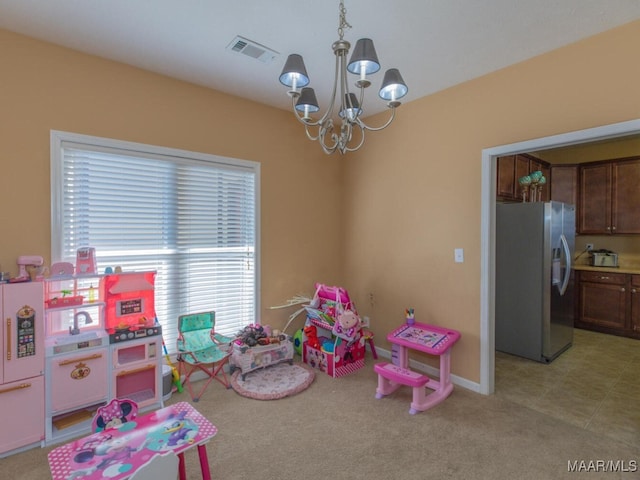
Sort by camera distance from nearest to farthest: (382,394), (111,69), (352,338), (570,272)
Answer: (111,69)
(382,394)
(352,338)
(570,272)

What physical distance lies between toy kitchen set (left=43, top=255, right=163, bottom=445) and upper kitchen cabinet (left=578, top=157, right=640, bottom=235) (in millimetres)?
5853

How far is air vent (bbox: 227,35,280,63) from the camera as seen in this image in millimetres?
2373

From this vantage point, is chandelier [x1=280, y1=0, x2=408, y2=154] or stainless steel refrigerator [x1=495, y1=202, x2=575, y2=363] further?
stainless steel refrigerator [x1=495, y1=202, x2=575, y2=363]

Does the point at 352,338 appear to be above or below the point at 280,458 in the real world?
above

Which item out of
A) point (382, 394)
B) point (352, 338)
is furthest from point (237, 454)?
point (352, 338)

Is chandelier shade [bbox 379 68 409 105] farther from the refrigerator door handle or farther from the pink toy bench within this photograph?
the refrigerator door handle

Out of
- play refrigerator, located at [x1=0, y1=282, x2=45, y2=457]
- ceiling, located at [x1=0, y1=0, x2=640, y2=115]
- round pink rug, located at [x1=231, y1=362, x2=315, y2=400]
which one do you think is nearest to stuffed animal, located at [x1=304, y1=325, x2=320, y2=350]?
round pink rug, located at [x1=231, y1=362, x2=315, y2=400]

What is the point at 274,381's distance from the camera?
3.07 meters

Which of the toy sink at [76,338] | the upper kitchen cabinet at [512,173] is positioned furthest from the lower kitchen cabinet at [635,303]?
the toy sink at [76,338]

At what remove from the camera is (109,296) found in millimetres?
2561

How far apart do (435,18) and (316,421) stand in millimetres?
2933

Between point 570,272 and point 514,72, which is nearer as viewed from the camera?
point 514,72

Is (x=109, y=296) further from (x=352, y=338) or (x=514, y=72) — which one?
(x=514, y=72)

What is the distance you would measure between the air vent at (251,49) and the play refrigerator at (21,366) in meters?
2.14
